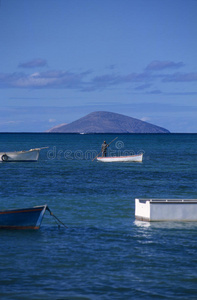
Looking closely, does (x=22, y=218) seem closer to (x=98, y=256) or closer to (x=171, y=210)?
(x=98, y=256)

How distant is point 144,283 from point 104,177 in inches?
1630

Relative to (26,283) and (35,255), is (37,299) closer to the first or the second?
(26,283)

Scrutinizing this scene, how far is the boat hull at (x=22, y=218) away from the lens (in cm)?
2550

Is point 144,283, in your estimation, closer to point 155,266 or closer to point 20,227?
point 155,266

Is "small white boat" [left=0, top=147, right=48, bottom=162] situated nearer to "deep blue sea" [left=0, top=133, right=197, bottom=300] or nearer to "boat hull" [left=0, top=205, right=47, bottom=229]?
"deep blue sea" [left=0, top=133, right=197, bottom=300]

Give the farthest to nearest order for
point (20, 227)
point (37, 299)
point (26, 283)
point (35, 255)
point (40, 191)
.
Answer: point (40, 191)
point (20, 227)
point (35, 255)
point (26, 283)
point (37, 299)

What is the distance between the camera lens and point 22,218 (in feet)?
84.3

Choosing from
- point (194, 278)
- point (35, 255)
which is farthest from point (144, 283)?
point (35, 255)

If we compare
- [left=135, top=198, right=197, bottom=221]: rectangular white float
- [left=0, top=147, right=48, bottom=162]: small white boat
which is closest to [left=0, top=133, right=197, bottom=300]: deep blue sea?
[left=135, top=198, right=197, bottom=221]: rectangular white float

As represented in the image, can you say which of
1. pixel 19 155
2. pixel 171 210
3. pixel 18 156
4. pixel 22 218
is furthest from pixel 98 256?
pixel 18 156

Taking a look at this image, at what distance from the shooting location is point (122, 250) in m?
22.5

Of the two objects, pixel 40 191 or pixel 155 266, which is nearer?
pixel 155 266

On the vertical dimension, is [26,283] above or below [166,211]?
below

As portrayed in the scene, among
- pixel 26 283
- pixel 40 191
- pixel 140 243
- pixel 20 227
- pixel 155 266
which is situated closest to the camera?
pixel 26 283
